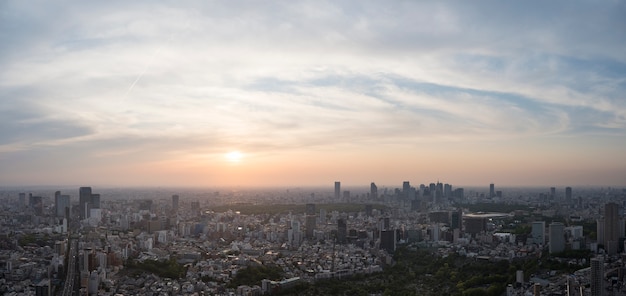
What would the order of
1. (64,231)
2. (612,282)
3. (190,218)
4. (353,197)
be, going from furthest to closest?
(353,197) < (190,218) < (64,231) < (612,282)

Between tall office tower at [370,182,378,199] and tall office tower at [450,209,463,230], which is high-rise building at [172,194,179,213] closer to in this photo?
tall office tower at [450,209,463,230]

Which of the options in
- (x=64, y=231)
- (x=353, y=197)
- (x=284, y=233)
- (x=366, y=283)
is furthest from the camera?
(x=353, y=197)

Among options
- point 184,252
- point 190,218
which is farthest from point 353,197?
point 184,252

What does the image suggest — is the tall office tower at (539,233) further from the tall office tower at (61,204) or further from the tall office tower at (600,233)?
the tall office tower at (61,204)

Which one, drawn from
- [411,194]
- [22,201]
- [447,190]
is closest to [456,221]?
Answer: [411,194]

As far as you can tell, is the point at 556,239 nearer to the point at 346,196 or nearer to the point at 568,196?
the point at 568,196

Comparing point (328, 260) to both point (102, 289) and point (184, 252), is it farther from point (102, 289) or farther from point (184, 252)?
point (102, 289)
